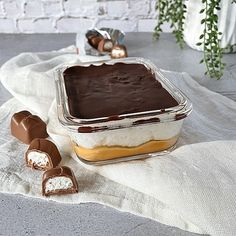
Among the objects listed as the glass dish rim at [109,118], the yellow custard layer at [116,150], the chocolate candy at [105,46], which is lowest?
the chocolate candy at [105,46]

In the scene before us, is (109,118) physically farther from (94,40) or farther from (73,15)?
(73,15)

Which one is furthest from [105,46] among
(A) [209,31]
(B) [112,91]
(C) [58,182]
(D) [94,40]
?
(C) [58,182]

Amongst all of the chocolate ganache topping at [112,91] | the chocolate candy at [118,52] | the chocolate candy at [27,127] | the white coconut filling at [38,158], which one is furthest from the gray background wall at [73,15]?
the white coconut filling at [38,158]

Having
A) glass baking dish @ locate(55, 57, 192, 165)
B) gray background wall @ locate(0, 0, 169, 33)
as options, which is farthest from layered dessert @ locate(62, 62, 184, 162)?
gray background wall @ locate(0, 0, 169, 33)

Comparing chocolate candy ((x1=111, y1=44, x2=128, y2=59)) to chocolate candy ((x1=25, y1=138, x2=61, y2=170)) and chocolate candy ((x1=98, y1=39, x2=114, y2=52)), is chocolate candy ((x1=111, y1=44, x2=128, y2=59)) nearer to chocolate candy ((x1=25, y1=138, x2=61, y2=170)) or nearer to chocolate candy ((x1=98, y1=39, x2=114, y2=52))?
chocolate candy ((x1=98, y1=39, x2=114, y2=52))

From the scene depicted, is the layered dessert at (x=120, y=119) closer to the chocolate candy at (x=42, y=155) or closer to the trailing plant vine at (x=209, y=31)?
the chocolate candy at (x=42, y=155)

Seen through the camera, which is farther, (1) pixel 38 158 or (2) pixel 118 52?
(2) pixel 118 52
